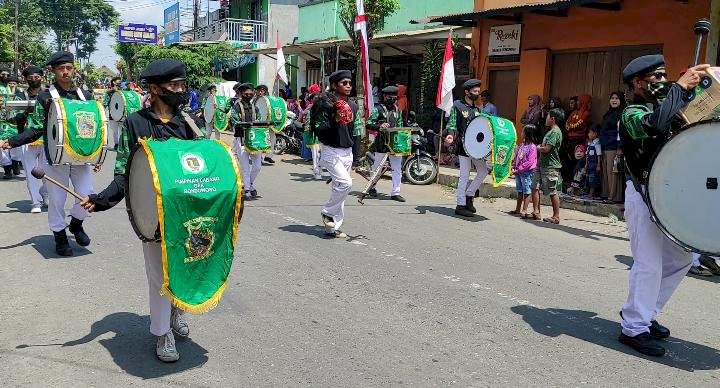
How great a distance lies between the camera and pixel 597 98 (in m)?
12.5

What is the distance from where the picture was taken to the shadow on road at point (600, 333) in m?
4.36

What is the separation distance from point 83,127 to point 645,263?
5340 mm

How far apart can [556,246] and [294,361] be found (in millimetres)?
4767

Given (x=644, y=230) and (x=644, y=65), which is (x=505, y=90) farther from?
(x=644, y=230)

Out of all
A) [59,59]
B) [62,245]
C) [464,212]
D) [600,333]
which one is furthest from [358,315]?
[464,212]

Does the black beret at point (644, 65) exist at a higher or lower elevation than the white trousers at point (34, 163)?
higher

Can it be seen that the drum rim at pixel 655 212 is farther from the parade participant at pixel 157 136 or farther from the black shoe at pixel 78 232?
the black shoe at pixel 78 232

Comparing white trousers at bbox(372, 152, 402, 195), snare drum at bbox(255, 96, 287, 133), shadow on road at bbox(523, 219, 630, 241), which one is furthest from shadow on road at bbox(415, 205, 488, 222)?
snare drum at bbox(255, 96, 287, 133)

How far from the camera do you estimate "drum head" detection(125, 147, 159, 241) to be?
12.1ft

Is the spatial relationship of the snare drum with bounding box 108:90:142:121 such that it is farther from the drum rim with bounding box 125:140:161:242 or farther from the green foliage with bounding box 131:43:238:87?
the drum rim with bounding box 125:140:161:242

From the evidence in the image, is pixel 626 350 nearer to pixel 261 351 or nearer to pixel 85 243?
pixel 261 351

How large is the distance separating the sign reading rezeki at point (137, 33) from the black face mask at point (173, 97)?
48.3 meters

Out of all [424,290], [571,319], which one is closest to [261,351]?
[424,290]

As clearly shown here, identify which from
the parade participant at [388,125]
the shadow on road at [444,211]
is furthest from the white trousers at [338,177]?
the parade participant at [388,125]
